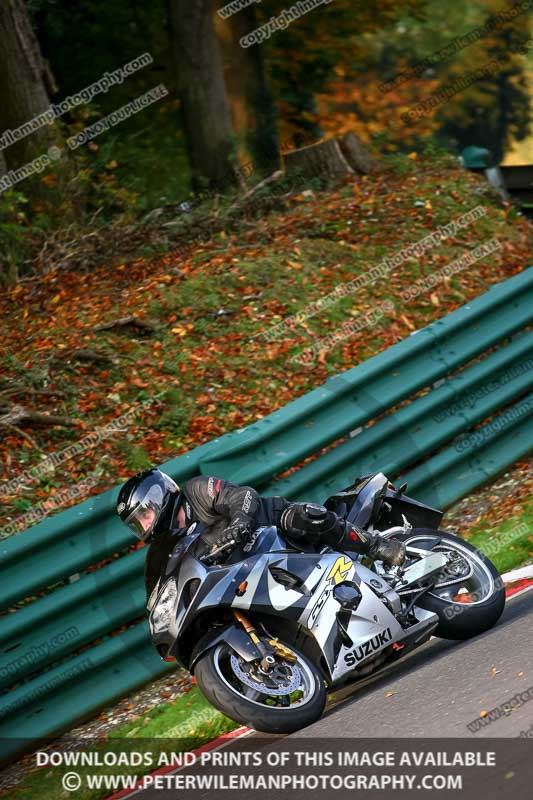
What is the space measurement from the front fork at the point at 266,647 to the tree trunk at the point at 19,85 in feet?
25.4

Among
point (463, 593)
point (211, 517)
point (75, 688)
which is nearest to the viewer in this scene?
point (211, 517)

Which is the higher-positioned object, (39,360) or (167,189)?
(39,360)

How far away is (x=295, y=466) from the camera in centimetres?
848

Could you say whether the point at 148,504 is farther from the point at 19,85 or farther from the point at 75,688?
the point at 19,85

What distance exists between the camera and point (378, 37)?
25734 mm

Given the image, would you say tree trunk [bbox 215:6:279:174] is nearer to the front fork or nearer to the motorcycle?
the motorcycle

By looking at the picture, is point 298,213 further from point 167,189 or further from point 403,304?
point 167,189

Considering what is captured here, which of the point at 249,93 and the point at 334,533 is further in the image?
the point at 249,93

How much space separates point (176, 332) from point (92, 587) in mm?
3532

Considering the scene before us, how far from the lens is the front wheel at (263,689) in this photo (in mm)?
5508

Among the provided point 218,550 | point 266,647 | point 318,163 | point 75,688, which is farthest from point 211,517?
point 318,163

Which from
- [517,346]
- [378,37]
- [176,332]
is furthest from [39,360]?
[378,37]

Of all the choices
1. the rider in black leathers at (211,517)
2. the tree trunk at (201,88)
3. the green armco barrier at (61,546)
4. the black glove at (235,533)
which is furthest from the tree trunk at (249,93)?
the black glove at (235,533)

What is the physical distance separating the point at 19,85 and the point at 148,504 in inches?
308
